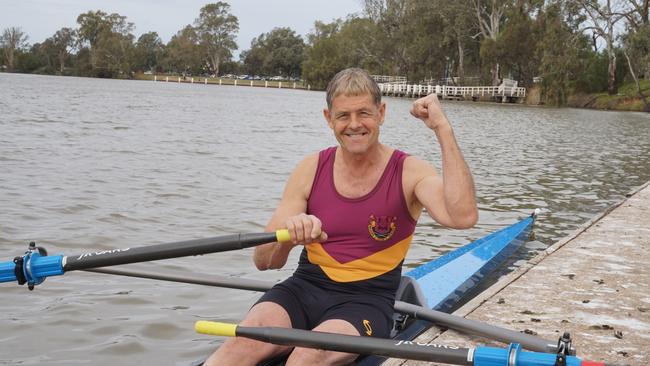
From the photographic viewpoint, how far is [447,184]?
3.65 m

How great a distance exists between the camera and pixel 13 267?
366 cm

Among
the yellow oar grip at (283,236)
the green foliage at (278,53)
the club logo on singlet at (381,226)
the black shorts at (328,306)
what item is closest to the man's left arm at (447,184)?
the club logo on singlet at (381,226)

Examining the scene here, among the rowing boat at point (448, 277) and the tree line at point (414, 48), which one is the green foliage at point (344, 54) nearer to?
the tree line at point (414, 48)

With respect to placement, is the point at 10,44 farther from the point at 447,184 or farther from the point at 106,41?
the point at 447,184

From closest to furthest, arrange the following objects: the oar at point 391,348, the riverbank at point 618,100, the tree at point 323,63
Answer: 1. the oar at point 391,348
2. the riverbank at point 618,100
3. the tree at point 323,63

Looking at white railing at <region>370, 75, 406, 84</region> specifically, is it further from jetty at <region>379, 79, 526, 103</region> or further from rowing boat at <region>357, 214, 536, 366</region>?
rowing boat at <region>357, 214, 536, 366</region>

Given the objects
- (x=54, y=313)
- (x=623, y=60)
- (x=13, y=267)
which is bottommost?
(x=54, y=313)

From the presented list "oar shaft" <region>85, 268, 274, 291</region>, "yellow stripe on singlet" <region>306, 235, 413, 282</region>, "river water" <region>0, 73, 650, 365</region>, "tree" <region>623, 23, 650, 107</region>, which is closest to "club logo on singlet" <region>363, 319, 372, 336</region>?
"yellow stripe on singlet" <region>306, 235, 413, 282</region>

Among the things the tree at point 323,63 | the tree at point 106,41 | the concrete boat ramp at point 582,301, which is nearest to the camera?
the concrete boat ramp at point 582,301

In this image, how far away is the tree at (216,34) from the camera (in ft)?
436

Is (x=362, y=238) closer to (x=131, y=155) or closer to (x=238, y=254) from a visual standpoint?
(x=238, y=254)

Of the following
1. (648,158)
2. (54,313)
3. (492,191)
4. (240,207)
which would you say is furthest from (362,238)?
(648,158)

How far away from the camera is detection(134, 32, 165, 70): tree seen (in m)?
127

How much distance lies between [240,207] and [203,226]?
1.53 meters
